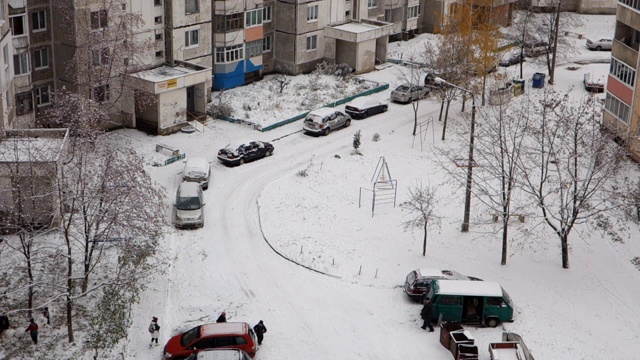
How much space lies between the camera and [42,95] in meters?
54.4

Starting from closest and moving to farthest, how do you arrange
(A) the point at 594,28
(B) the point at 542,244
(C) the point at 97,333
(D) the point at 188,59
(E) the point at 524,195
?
1. (C) the point at 97,333
2. (B) the point at 542,244
3. (E) the point at 524,195
4. (D) the point at 188,59
5. (A) the point at 594,28

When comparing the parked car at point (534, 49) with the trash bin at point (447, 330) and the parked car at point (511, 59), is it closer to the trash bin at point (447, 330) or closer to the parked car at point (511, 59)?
the parked car at point (511, 59)

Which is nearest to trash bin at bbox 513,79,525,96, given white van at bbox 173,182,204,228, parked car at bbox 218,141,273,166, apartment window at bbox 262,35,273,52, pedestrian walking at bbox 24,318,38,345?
apartment window at bbox 262,35,273,52

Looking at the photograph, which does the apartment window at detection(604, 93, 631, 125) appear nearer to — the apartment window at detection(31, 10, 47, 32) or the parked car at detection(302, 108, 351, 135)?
the parked car at detection(302, 108, 351, 135)

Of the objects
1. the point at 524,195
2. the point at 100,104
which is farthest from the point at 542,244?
the point at 100,104

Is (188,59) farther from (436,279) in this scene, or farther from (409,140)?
(436,279)

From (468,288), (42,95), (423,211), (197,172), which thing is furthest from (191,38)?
(468,288)

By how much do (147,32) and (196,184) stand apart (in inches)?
612

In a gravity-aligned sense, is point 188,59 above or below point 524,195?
above

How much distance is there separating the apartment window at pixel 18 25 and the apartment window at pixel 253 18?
17.9 metres

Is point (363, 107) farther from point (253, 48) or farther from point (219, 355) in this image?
point (219, 355)

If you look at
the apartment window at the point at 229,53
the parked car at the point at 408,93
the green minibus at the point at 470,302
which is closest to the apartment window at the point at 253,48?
the apartment window at the point at 229,53

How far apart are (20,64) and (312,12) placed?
24787 millimetres

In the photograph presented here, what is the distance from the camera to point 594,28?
85.9m
